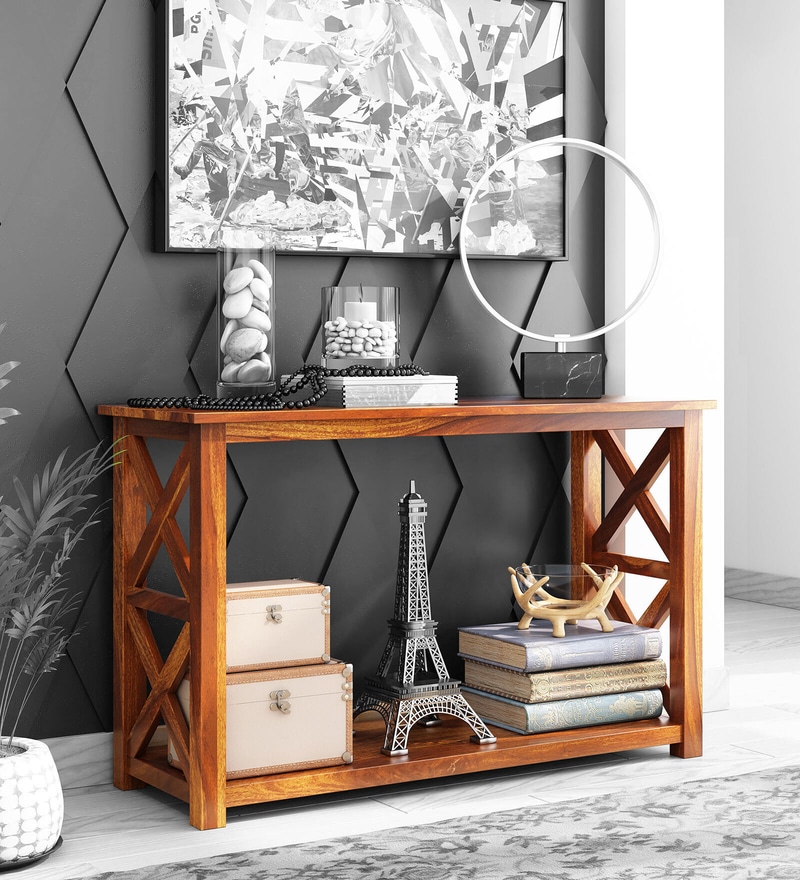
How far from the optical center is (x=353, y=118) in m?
2.79

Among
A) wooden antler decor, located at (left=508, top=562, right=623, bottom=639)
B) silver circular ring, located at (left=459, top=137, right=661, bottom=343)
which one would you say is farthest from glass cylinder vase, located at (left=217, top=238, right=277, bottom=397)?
wooden antler decor, located at (left=508, top=562, right=623, bottom=639)

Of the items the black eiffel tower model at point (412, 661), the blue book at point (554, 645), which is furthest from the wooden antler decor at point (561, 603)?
the black eiffel tower model at point (412, 661)

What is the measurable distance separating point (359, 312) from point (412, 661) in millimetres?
737

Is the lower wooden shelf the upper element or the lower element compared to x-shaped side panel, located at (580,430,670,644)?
lower

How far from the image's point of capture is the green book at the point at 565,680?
8.73 ft

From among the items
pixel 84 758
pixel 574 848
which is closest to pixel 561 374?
pixel 574 848

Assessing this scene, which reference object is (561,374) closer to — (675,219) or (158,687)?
(675,219)

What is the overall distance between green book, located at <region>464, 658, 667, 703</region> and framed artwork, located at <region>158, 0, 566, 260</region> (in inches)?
38.5

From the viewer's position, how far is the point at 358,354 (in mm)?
2574

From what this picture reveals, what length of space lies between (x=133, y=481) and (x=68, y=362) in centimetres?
28

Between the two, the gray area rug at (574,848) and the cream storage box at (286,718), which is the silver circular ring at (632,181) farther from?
the gray area rug at (574,848)

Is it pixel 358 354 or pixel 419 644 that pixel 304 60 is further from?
pixel 419 644

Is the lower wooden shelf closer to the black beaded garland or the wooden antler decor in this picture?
the wooden antler decor

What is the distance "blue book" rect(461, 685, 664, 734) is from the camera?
104 inches
